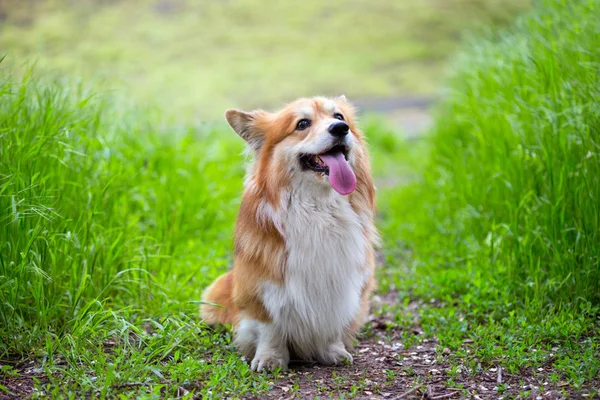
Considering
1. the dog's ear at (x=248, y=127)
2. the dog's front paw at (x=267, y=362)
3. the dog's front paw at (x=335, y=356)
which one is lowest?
the dog's front paw at (x=335, y=356)

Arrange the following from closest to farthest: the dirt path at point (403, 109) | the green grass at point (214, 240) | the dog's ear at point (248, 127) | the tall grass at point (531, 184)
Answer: the green grass at point (214, 240) → the dog's ear at point (248, 127) → the tall grass at point (531, 184) → the dirt path at point (403, 109)

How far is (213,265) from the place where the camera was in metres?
5.05

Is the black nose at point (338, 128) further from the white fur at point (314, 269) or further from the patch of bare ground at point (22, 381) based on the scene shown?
the patch of bare ground at point (22, 381)

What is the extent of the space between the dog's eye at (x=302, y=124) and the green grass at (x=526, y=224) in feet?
4.72

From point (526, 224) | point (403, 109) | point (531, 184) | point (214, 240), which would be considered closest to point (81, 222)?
point (214, 240)

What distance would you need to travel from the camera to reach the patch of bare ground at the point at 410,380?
309 cm

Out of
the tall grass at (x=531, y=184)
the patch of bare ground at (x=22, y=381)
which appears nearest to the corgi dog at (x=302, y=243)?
the patch of bare ground at (x=22, y=381)

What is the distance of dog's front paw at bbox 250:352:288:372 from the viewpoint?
343cm

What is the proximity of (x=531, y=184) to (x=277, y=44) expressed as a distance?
877 centimetres

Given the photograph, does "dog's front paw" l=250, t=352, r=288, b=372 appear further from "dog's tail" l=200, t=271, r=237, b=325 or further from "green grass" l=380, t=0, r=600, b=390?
"green grass" l=380, t=0, r=600, b=390

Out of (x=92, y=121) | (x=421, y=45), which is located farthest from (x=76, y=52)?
(x=421, y=45)

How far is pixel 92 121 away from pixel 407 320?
2564mm

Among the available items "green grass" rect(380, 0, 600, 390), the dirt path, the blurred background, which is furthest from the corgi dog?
the dirt path

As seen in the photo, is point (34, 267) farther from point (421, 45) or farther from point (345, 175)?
point (421, 45)
